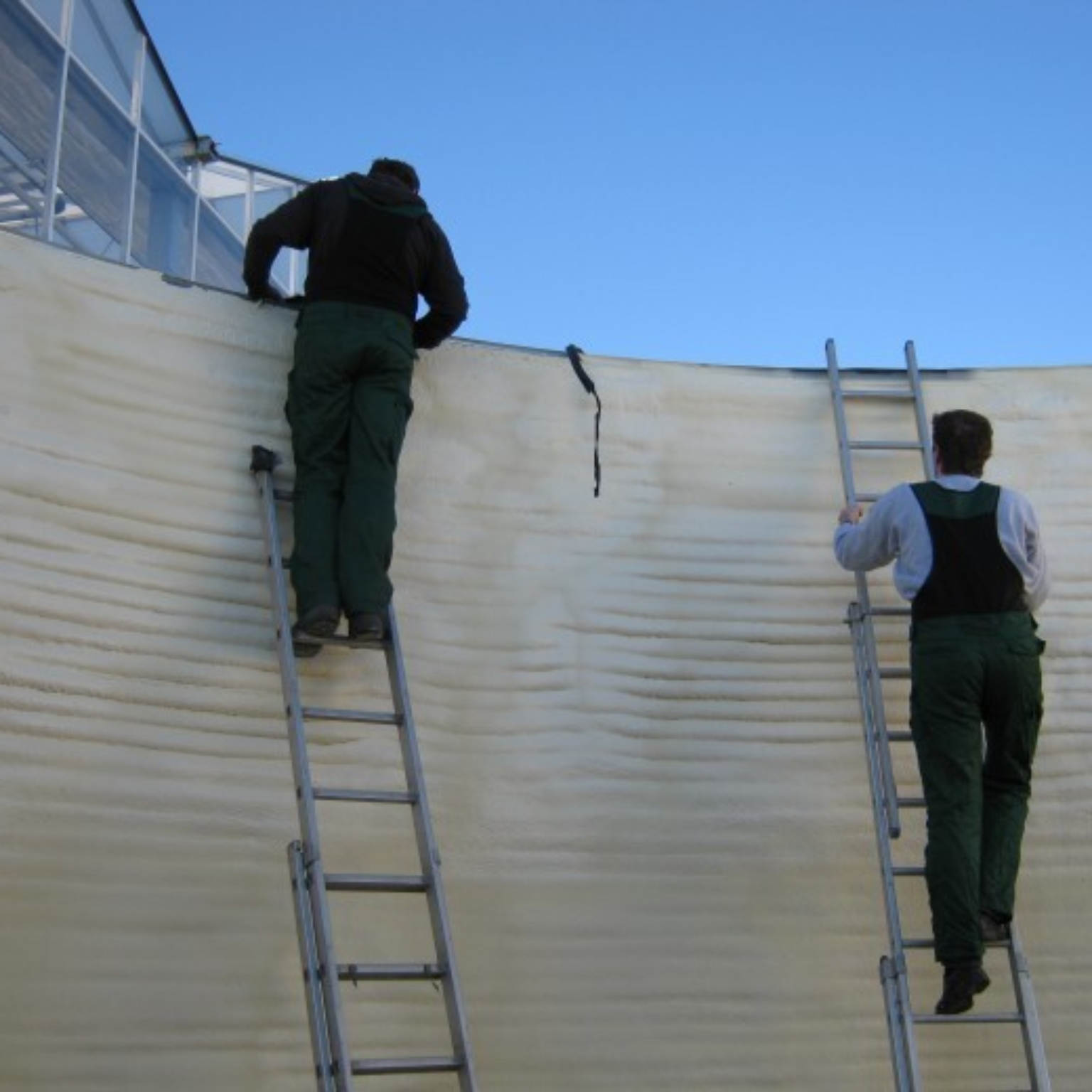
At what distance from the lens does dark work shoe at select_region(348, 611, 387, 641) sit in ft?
13.3

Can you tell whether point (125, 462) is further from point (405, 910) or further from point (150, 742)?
point (405, 910)

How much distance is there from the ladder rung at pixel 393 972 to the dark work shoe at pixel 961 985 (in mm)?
1125

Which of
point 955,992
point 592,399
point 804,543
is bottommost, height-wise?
point 955,992

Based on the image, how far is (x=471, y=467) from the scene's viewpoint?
4789 millimetres

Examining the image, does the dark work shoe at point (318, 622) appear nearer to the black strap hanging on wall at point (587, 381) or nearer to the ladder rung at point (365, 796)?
the ladder rung at point (365, 796)

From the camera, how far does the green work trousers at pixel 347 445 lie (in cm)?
407

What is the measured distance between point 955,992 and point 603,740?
50.6 inches

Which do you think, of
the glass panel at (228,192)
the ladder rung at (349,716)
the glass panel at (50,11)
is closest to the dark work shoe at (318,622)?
the ladder rung at (349,716)

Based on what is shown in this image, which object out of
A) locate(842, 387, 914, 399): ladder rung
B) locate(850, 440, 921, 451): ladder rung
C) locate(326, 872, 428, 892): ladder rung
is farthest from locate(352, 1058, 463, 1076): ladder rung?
locate(842, 387, 914, 399): ladder rung

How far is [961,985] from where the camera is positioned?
3.63 metres

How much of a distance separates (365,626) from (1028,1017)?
1.83 meters

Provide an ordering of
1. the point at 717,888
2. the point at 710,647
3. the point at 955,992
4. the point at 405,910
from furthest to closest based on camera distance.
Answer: the point at 710,647
the point at 717,888
the point at 405,910
the point at 955,992

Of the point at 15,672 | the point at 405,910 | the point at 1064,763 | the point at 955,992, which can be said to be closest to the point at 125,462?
the point at 15,672

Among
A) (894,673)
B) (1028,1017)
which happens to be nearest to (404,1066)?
(1028,1017)
